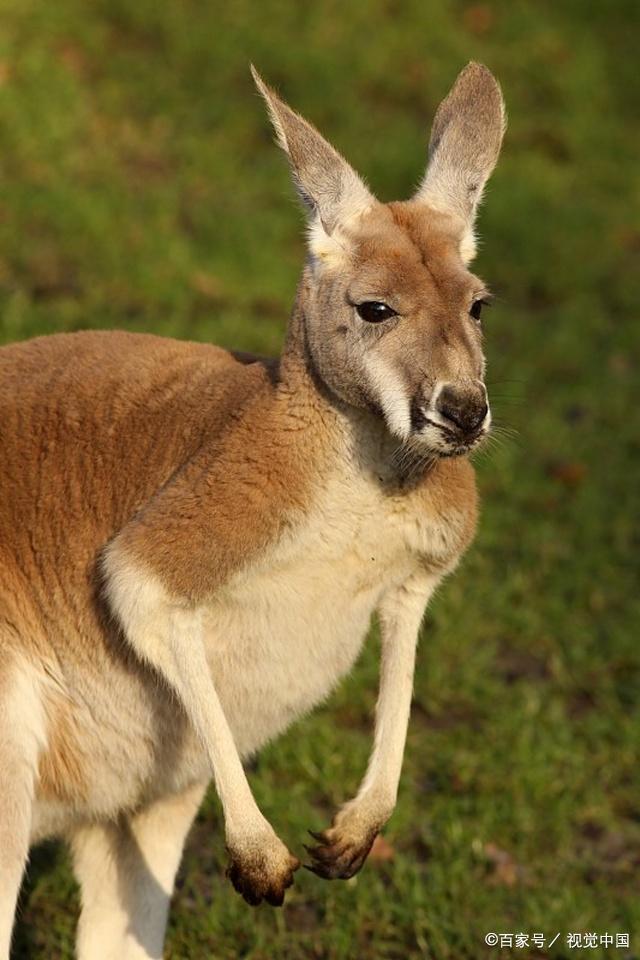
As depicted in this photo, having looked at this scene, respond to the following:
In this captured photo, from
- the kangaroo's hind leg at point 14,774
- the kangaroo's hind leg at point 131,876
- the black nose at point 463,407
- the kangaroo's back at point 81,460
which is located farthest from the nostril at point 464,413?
the kangaroo's hind leg at point 131,876

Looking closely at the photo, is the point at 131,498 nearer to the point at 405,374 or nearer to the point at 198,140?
the point at 405,374

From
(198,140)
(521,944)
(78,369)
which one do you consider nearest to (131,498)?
(78,369)

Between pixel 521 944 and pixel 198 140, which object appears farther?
pixel 198 140

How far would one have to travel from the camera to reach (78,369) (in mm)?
3768

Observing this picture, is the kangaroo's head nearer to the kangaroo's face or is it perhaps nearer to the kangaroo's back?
the kangaroo's face

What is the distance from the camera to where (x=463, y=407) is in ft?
10.1

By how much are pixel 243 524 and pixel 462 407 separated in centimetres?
56

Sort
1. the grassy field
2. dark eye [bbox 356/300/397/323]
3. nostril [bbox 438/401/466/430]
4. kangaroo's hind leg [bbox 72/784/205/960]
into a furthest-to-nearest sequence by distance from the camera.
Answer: the grassy field < kangaroo's hind leg [bbox 72/784/205/960] < dark eye [bbox 356/300/397/323] < nostril [bbox 438/401/466/430]

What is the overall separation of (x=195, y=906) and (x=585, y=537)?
2.77 meters

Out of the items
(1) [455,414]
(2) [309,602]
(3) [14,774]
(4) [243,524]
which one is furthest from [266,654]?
(1) [455,414]

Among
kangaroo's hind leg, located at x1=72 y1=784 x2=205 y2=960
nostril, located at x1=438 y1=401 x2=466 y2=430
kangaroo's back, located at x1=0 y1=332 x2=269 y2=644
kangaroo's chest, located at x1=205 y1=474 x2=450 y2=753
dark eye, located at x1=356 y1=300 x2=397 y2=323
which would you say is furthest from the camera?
kangaroo's hind leg, located at x1=72 y1=784 x2=205 y2=960

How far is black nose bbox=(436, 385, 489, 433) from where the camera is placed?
307cm

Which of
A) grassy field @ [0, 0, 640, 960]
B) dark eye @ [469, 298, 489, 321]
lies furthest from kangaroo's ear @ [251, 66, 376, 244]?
grassy field @ [0, 0, 640, 960]

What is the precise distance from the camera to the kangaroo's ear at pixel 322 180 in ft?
11.2
